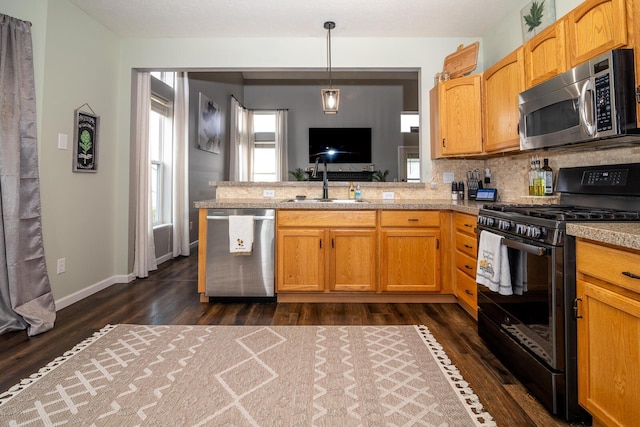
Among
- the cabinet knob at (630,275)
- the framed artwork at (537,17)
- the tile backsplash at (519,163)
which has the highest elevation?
the framed artwork at (537,17)

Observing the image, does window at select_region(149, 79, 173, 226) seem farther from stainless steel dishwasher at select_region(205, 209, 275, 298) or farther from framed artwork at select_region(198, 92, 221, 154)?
stainless steel dishwasher at select_region(205, 209, 275, 298)

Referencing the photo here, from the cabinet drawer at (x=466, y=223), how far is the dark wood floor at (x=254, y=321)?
26.6 inches

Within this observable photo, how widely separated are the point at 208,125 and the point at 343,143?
9.21 ft

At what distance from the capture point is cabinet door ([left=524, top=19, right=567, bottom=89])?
6.51ft

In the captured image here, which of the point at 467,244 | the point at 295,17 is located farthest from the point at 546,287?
the point at 295,17

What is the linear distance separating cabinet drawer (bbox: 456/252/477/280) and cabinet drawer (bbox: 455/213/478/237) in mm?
203

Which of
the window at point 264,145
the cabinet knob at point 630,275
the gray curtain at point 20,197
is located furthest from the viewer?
the window at point 264,145

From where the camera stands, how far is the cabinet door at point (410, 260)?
287 centimetres

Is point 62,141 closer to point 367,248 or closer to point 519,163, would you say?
point 367,248

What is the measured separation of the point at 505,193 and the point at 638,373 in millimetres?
2163

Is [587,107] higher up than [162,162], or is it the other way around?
[162,162]

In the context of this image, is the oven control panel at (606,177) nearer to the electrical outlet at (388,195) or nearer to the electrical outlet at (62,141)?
the electrical outlet at (388,195)

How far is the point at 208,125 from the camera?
5.52 m

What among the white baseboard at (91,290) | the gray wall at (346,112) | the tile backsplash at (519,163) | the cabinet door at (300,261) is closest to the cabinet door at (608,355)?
the tile backsplash at (519,163)
